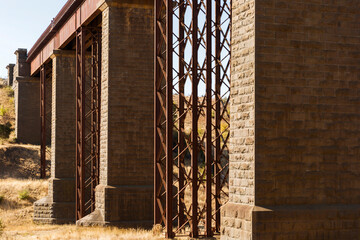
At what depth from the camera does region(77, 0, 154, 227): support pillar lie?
18.7 metres

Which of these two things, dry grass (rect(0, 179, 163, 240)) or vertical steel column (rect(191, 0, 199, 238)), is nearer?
vertical steel column (rect(191, 0, 199, 238))

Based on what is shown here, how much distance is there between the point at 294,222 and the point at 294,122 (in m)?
1.76

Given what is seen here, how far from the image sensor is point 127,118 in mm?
18969

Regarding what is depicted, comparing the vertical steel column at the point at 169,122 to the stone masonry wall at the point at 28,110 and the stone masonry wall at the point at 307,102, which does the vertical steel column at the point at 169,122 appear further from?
the stone masonry wall at the point at 28,110

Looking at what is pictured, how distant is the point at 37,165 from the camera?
120 ft

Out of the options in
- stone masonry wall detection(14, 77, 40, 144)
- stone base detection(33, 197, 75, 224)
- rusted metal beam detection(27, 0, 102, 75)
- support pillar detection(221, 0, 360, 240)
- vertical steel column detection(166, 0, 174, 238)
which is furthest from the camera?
stone masonry wall detection(14, 77, 40, 144)

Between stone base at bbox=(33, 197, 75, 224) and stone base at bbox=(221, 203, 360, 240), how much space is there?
55.1 ft

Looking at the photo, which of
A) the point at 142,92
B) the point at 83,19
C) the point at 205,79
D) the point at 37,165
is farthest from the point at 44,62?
the point at 205,79

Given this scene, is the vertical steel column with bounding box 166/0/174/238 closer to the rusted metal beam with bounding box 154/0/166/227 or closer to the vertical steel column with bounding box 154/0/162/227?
the rusted metal beam with bounding box 154/0/166/227

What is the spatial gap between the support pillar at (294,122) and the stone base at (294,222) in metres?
0.02

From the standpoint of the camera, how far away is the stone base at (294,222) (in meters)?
10.3

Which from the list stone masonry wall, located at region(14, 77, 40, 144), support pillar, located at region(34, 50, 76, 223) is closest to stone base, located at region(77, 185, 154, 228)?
support pillar, located at region(34, 50, 76, 223)

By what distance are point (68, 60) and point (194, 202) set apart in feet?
50.5

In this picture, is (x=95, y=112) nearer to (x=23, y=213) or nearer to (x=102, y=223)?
(x=102, y=223)
